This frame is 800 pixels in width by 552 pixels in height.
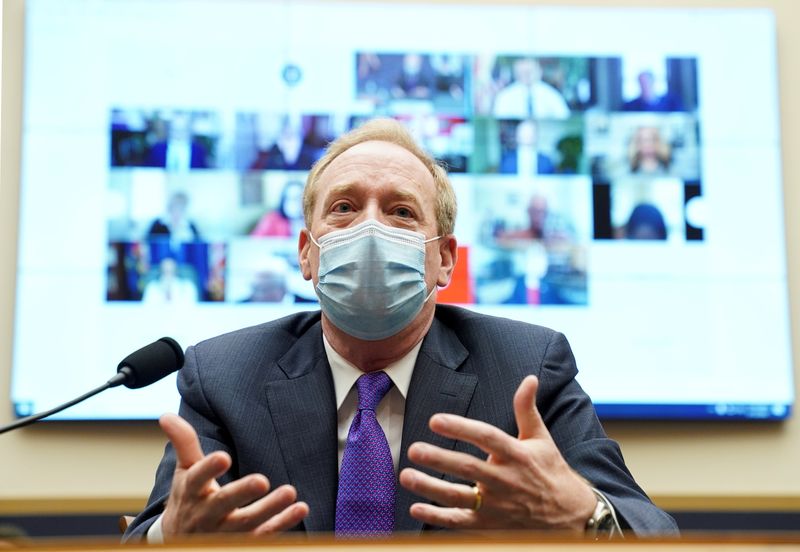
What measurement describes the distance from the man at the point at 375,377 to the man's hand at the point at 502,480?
0.05 meters

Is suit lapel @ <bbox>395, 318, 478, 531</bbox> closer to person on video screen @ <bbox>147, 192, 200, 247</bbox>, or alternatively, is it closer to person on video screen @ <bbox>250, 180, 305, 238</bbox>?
person on video screen @ <bbox>250, 180, 305, 238</bbox>

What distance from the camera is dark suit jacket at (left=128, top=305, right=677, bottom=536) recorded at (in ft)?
5.96

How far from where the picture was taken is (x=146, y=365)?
1.60 m

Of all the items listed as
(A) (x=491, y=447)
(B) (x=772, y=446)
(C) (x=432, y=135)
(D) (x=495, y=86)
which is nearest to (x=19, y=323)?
(C) (x=432, y=135)

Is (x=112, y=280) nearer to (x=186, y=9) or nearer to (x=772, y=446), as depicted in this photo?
(x=186, y=9)

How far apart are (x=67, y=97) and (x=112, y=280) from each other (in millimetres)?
704

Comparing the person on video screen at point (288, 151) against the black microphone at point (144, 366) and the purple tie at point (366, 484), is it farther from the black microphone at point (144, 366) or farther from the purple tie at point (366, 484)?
the black microphone at point (144, 366)

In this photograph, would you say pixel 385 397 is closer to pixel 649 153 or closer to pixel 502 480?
pixel 502 480

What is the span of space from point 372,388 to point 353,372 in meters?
0.09

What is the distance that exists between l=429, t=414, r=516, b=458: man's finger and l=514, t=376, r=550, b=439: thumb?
0.07 metres

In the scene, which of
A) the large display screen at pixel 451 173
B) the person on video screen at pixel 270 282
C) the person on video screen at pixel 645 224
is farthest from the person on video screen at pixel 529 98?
the person on video screen at pixel 270 282

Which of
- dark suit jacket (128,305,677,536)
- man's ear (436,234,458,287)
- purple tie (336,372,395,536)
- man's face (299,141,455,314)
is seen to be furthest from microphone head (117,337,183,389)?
man's ear (436,234,458,287)

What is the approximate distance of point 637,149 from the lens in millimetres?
3383

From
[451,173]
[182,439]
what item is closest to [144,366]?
[182,439]
